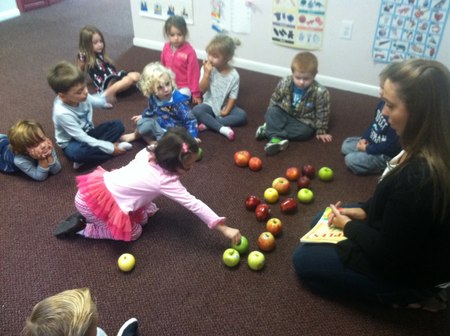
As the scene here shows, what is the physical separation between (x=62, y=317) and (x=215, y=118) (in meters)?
2.25

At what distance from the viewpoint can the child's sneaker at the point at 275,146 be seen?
285cm

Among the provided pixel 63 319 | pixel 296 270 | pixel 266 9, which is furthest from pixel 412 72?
pixel 266 9

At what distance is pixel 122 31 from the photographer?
502 cm

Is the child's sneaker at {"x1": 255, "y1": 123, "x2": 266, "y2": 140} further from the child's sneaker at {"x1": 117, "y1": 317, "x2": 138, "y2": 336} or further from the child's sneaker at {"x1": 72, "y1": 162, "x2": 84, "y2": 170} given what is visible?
the child's sneaker at {"x1": 117, "y1": 317, "x2": 138, "y2": 336}

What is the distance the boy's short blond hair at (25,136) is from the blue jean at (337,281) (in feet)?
5.68

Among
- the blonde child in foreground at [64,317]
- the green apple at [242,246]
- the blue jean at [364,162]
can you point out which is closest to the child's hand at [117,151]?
the green apple at [242,246]

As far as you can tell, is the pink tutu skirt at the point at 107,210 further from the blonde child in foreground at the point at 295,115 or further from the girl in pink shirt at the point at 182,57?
the girl in pink shirt at the point at 182,57

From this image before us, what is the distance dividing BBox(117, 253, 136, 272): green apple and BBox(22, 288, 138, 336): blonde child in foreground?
765mm

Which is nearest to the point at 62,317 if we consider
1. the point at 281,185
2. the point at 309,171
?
the point at 281,185

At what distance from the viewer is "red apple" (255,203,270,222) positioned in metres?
2.29

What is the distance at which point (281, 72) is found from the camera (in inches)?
155

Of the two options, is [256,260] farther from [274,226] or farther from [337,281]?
[337,281]

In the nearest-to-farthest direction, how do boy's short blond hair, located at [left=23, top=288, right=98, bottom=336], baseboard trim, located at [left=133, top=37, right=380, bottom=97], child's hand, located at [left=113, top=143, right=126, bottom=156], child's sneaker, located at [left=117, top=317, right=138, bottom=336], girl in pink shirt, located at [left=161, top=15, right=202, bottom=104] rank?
boy's short blond hair, located at [left=23, top=288, right=98, bottom=336] < child's sneaker, located at [left=117, top=317, right=138, bottom=336] < child's hand, located at [left=113, top=143, right=126, bottom=156] < girl in pink shirt, located at [left=161, top=15, right=202, bottom=104] < baseboard trim, located at [left=133, top=37, right=380, bottom=97]

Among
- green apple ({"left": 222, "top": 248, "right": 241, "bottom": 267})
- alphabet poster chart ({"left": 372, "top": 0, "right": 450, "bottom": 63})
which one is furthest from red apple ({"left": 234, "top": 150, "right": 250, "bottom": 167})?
alphabet poster chart ({"left": 372, "top": 0, "right": 450, "bottom": 63})
